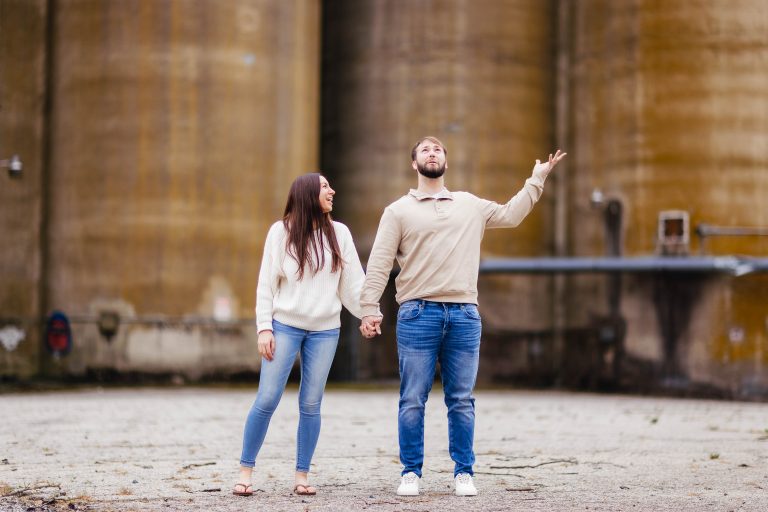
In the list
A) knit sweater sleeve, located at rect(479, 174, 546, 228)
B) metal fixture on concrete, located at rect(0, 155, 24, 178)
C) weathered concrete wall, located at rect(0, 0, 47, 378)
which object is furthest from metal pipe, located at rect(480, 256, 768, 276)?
knit sweater sleeve, located at rect(479, 174, 546, 228)

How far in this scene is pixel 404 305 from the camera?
7.23 m

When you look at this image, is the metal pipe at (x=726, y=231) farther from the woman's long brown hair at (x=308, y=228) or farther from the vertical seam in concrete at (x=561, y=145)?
the woman's long brown hair at (x=308, y=228)

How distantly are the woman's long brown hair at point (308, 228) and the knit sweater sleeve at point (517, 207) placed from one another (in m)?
0.92

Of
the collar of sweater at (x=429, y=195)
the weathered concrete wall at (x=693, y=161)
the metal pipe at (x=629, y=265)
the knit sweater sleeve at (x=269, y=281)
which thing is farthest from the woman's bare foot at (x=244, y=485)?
the weathered concrete wall at (x=693, y=161)

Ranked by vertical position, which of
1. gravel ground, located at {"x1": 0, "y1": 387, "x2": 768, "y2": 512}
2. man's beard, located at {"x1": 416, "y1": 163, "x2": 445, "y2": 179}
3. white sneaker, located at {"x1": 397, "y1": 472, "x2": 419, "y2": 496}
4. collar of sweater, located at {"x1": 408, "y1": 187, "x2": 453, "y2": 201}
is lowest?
gravel ground, located at {"x1": 0, "y1": 387, "x2": 768, "y2": 512}

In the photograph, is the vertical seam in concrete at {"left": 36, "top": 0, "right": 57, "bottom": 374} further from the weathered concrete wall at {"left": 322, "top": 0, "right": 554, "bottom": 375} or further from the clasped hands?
the clasped hands

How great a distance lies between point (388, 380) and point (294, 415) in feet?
31.8

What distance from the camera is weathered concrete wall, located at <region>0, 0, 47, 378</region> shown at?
74.0 ft

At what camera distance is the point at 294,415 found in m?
14.1

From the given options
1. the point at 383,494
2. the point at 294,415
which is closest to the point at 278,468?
the point at 383,494

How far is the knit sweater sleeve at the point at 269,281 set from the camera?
23.6 ft

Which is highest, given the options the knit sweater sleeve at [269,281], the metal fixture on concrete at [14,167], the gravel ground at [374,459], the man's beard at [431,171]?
the metal fixture on concrete at [14,167]

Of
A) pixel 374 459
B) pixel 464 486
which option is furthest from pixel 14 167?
pixel 464 486

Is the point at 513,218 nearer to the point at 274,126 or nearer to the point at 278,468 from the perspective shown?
the point at 278,468
